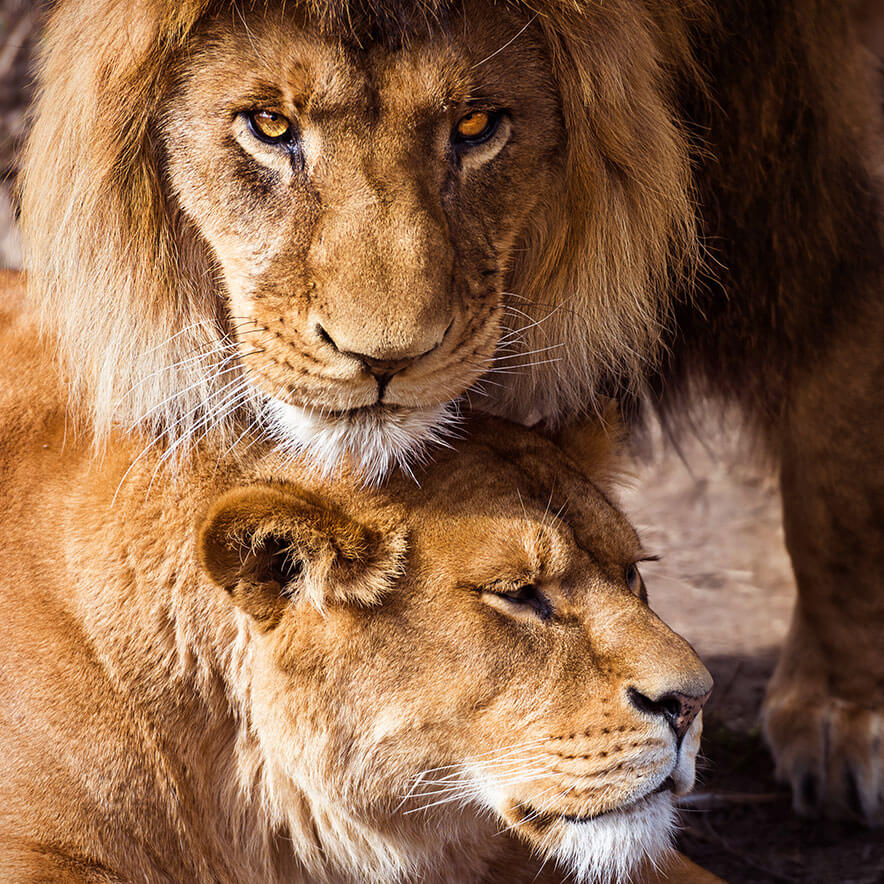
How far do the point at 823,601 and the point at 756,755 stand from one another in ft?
1.52

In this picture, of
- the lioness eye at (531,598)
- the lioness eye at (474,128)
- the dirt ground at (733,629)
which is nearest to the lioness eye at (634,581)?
the lioness eye at (531,598)

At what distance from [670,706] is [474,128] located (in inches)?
34.8

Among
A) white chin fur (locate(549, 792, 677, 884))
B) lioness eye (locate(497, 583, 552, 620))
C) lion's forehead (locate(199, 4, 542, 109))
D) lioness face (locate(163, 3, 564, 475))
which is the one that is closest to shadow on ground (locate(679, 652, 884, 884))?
white chin fur (locate(549, 792, 677, 884))

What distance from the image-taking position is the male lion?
2.01 meters

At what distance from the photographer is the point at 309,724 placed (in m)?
2.06

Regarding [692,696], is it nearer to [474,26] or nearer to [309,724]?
[309,724]

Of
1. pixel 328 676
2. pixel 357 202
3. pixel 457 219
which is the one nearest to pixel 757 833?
pixel 328 676

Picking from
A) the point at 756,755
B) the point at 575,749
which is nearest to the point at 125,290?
the point at 575,749

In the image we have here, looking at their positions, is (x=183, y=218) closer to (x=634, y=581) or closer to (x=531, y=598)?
(x=531, y=598)

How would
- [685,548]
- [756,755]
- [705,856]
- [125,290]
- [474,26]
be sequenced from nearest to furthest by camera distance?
[474,26], [125,290], [705,856], [756,755], [685,548]

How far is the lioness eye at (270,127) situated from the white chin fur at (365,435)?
0.38 metres

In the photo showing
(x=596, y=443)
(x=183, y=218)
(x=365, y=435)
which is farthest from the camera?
(x=596, y=443)

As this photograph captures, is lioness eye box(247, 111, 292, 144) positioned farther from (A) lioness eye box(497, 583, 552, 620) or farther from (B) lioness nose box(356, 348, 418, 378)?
(A) lioness eye box(497, 583, 552, 620)

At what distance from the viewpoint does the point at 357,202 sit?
1.97m
